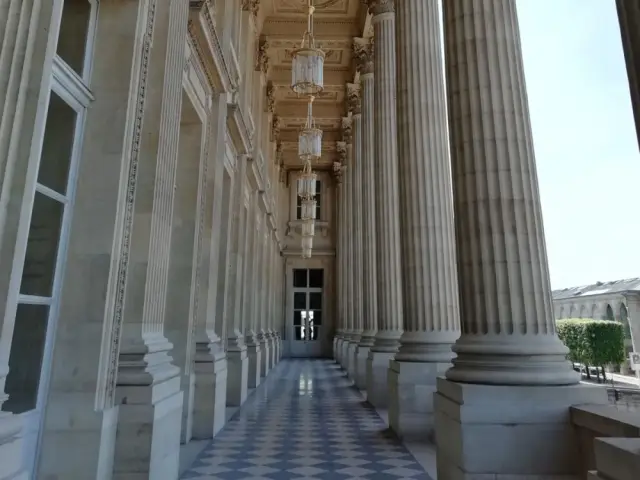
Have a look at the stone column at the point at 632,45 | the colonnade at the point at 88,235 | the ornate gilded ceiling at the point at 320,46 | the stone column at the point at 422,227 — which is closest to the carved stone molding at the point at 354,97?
the ornate gilded ceiling at the point at 320,46

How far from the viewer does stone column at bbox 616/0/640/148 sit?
6.38 feet

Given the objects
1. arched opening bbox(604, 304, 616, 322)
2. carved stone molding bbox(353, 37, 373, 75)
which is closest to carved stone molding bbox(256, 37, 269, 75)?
carved stone molding bbox(353, 37, 373, 75)

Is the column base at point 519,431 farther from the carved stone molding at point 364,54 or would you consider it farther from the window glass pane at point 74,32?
the carved stone molding at point 364,54

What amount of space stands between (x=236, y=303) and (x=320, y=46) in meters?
8.09

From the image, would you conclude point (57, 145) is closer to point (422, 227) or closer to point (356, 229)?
point (422, 227)

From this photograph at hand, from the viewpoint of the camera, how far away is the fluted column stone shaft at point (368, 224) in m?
10.9

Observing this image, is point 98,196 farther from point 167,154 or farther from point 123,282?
point 167,154

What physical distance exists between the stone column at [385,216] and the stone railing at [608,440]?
5137mm

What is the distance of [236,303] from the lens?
905 cm

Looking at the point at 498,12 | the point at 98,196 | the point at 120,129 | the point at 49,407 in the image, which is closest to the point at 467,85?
the point at 498,12

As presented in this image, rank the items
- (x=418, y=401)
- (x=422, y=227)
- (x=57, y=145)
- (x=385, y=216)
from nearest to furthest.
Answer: (x=57, y=145) < (x=418, y=401) < (x=422, y=227) < (x=385, y=216)

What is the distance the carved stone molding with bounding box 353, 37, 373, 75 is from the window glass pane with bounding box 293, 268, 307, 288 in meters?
12.5

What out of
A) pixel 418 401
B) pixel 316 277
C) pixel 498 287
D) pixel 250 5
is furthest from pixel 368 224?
pixel 316 277

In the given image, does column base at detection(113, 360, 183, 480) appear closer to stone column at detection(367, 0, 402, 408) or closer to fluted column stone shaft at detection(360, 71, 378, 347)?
stone column at detection(367, 0, 402, 408)
